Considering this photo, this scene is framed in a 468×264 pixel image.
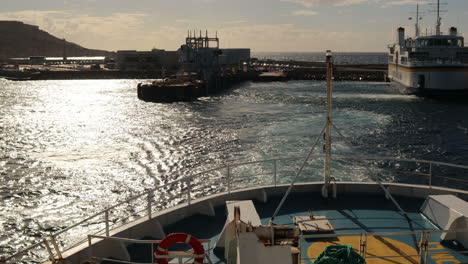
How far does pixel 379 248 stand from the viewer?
889 cm

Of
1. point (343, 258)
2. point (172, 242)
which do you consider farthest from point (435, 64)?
point (172, 242)

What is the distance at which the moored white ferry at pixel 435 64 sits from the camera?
6756cm

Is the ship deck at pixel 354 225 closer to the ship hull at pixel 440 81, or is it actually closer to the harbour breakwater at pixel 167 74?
the ship hull at pixel 440 81

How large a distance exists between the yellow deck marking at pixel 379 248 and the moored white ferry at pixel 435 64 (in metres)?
66.3

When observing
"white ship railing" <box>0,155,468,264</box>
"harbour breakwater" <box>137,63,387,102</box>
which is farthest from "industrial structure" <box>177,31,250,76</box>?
"white ship railing" <box>0,155,468,264</box>

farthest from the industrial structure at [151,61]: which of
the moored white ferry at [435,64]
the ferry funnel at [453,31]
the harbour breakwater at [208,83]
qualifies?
the ferry funnel at [453,31]

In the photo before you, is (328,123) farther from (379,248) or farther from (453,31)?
(453,31)

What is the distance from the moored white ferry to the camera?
6756 cm

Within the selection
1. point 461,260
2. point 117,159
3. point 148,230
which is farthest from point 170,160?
point 461,260

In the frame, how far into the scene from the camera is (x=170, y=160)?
36219 mm

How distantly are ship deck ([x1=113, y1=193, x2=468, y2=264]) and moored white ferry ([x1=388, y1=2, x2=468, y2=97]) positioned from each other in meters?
63.9

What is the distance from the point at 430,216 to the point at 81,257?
806 cm

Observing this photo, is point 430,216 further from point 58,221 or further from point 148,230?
point 58,221

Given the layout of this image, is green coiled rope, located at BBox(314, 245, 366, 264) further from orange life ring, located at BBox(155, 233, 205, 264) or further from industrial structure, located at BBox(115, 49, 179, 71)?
industrial structure, located at BBox(115, 49, 179, 71)
